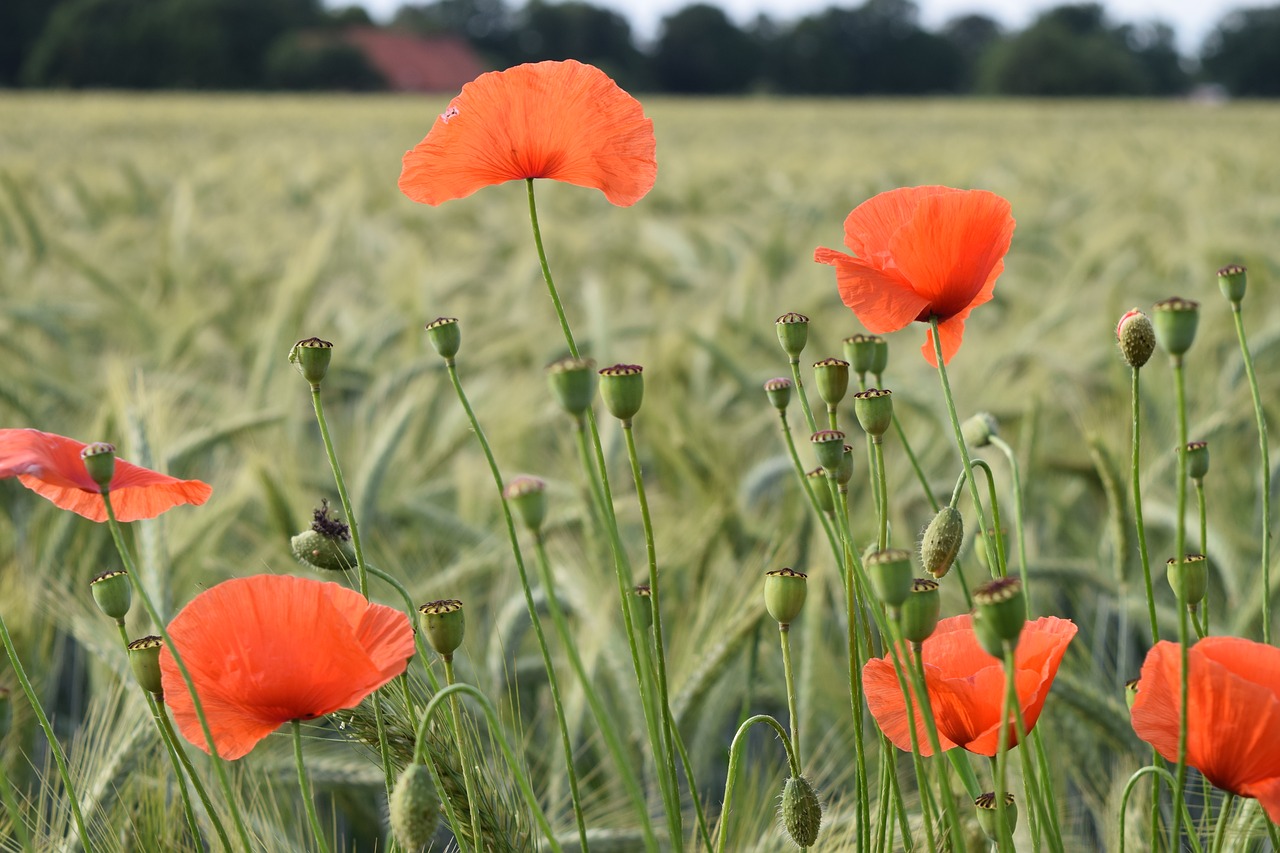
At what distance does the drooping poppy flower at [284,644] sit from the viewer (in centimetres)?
47

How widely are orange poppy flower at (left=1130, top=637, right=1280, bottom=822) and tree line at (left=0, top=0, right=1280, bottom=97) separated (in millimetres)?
36245

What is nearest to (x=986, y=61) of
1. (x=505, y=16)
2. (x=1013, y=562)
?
(x=505, y=16)

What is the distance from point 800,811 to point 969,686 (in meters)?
0.09

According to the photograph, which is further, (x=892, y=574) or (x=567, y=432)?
(x=567, y=432)

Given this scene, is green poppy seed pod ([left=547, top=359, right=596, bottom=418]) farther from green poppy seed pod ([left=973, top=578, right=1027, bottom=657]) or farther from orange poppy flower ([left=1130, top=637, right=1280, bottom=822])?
orange poppy flower ([left=1130, top=637, right=1280, bottom=822])

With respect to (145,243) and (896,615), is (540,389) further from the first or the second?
(145,243)

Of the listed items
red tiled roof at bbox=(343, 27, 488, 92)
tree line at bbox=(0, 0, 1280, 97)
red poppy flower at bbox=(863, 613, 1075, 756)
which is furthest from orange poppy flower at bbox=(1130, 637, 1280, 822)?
red tiled roof at bbox=(343, 27, 488, 92)

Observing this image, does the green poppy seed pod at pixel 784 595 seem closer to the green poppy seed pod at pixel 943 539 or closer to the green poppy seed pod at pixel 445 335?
the green poppy seed pod at pixel 943 539

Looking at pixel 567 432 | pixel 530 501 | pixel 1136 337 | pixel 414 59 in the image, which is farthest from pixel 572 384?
pixel 414 59

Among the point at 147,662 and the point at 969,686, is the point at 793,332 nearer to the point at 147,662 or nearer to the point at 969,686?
the point at 969,686

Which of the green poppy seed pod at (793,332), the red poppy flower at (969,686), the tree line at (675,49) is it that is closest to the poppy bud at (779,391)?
the green poppy seed pod at (793,332)

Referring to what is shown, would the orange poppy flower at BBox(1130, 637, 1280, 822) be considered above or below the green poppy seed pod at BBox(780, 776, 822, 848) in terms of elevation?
above

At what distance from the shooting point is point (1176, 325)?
427 mm

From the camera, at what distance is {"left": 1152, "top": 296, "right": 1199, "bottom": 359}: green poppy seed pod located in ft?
1.39
